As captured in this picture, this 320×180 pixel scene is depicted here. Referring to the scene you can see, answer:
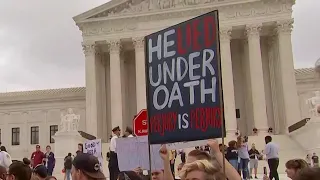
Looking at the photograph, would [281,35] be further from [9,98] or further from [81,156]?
[81,156]

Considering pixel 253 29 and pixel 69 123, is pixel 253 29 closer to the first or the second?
pixel 253 29

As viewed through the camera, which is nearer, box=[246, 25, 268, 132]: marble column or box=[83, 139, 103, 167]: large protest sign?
box=[83, 139, 103, 167]: large protest sign

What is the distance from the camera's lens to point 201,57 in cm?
482

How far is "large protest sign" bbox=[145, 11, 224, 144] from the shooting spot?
4.72m

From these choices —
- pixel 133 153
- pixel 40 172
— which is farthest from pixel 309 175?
pixel 133 153

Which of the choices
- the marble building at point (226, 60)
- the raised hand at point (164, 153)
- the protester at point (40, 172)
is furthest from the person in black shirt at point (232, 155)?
the marble building at point (226, 60)

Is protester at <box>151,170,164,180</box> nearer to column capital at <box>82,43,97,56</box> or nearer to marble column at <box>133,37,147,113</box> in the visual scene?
marble column at <box>133,37,147,113</box>

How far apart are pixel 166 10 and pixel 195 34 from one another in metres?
37.9

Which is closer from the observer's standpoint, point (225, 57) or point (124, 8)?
point (225, 57)

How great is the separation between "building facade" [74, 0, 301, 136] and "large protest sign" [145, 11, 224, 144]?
33677 mm

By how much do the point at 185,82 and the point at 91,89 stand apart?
37.9 m

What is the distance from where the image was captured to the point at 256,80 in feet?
131

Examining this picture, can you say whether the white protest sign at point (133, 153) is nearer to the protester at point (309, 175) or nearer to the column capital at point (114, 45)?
the protester at point (309, 175)

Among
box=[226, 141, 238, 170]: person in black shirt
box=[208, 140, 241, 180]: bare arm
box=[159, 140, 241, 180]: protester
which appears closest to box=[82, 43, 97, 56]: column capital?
box=[226, 141, 238, 170]: person in black shirt
